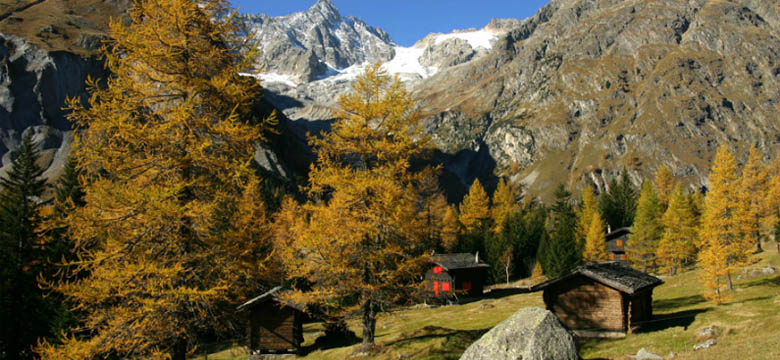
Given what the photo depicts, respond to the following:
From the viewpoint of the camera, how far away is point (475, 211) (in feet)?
274

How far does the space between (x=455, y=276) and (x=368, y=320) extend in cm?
3648

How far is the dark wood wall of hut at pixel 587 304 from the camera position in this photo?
82.8 ft

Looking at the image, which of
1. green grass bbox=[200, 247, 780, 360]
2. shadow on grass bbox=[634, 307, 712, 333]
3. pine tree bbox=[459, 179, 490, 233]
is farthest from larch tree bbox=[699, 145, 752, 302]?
pine tree bbox=[459, 179, 490, 233]

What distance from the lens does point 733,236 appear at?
105ft

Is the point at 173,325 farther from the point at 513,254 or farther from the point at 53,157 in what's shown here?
the point at 53,157

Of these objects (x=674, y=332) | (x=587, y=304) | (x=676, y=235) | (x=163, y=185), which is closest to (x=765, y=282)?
(x=676, y=235)

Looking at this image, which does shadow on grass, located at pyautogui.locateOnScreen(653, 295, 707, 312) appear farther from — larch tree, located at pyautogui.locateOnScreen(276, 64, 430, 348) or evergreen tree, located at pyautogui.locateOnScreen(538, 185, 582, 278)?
evergreen tree, located at pyautogui.locateOnScreen(538, 185, 582, 278)

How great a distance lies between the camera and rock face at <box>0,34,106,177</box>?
104 meters

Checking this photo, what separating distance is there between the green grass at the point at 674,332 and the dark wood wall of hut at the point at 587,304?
4.50 ft

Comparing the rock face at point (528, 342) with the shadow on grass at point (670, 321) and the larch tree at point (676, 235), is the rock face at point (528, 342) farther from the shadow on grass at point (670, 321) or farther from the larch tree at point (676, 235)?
the larch tree at point (676, 235)

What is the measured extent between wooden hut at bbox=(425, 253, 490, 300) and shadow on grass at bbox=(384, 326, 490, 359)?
29.4 m

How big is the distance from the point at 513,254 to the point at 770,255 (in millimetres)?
32630

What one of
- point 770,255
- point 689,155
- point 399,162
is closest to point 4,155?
point 399,162

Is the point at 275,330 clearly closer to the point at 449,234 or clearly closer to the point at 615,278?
the point at 615,278
